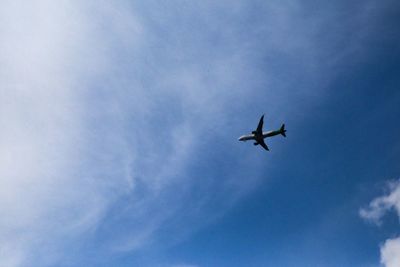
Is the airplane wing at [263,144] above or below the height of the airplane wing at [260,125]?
below

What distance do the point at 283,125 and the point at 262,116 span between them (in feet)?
26.5

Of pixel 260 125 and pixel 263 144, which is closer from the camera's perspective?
pixel 260 125

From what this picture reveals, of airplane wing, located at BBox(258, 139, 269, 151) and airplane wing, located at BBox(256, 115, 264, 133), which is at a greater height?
airplane wing, located at BBox(256, 115, 264, 133)

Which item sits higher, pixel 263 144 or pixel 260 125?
pixel 260 125

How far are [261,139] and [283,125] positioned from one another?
8950 mm

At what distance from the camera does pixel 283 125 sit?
96.8 meters

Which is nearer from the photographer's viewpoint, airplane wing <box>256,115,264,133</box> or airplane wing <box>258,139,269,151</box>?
airplane wing <box>256,115,264,133</box>

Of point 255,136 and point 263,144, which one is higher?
point 255,136

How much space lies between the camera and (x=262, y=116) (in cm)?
9594

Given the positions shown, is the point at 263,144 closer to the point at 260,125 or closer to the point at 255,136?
the point at 255,136

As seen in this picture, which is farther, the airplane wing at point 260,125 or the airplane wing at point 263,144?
the airplane wing at point 263,144

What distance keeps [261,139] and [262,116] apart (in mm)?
8751
